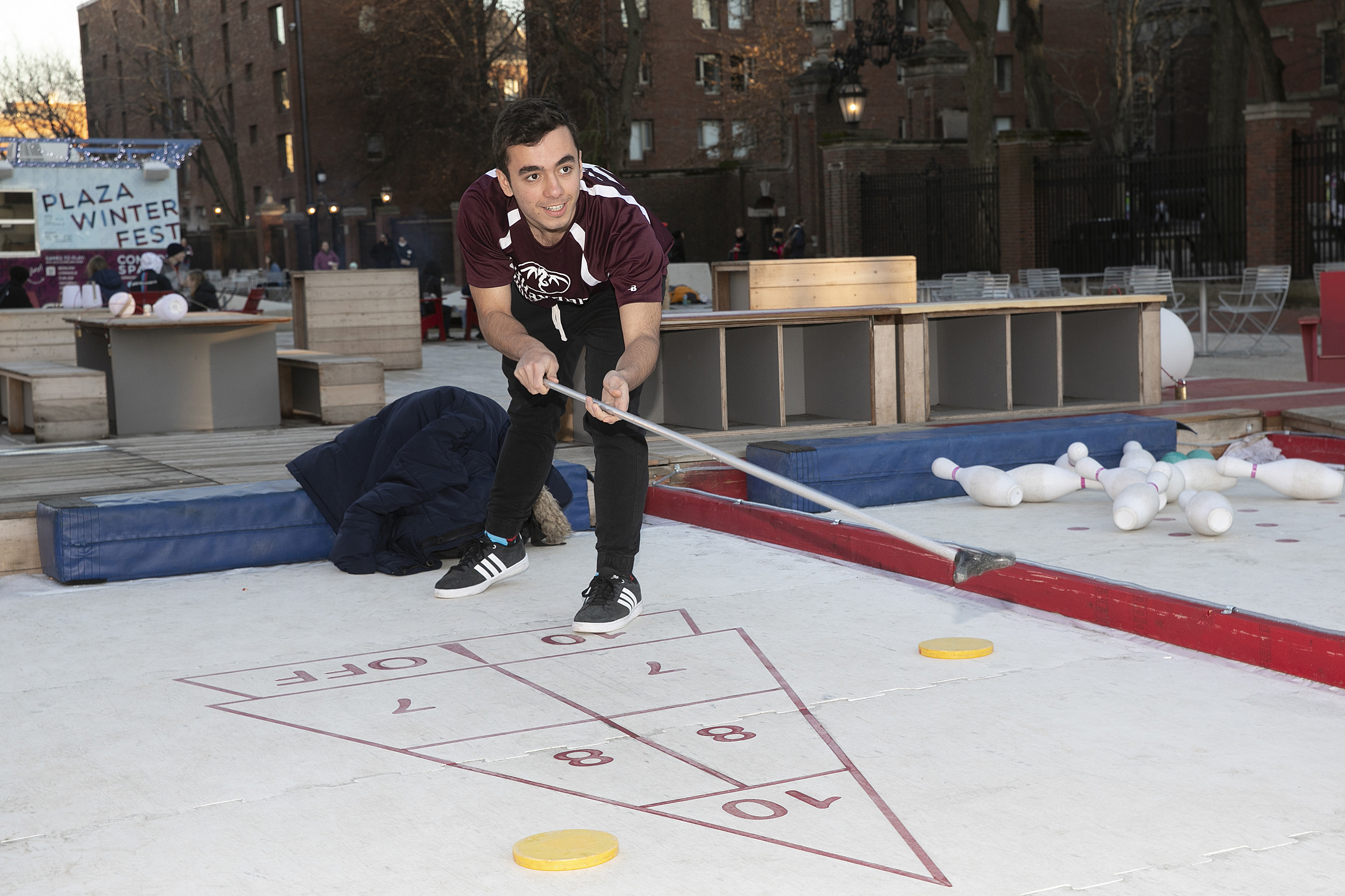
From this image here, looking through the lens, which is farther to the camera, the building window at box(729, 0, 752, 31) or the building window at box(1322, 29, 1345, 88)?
the building window at box(729, 0, 752, 31)

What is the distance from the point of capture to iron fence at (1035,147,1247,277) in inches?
861

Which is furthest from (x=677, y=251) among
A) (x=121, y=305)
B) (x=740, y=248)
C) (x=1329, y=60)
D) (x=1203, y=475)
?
(x=1203, y=475)

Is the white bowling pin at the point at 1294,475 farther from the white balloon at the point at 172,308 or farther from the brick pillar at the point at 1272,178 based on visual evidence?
the brick pillar at the point at 1272,178

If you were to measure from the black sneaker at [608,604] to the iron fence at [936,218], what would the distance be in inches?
913

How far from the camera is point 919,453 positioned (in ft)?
23.6

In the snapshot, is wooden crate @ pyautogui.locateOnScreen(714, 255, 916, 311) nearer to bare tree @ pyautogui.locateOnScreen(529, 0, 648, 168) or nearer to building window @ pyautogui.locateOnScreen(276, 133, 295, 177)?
bare tree @ pyautogui.locateOnScreen(529, 0, 648, 168)

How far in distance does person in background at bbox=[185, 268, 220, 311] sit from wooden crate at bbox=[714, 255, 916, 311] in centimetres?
700

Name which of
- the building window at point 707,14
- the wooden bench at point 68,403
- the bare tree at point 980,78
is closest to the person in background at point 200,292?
the wooden bench at point 68,403

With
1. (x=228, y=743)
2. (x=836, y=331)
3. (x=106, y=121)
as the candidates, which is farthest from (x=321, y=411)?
(x=106, y=121)

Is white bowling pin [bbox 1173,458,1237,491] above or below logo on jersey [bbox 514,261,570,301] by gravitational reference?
below

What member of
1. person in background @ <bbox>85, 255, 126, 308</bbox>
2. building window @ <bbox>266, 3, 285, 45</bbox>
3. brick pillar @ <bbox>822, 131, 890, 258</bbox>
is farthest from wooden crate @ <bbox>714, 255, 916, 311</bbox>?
building window @ <bbox>266, 3, 285, 45</bbox>

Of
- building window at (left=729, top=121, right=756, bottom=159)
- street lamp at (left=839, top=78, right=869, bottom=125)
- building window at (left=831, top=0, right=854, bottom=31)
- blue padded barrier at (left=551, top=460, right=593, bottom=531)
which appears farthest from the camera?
building window at (left=831, top=0, right=854, bottom=31)

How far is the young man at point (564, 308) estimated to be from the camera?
4211mm

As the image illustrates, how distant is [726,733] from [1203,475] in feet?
13.3
